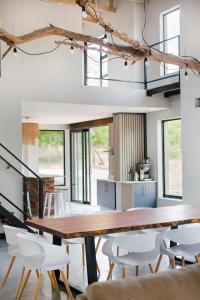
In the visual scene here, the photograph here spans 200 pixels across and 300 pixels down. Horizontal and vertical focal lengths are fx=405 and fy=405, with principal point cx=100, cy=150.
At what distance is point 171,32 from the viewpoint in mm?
9445

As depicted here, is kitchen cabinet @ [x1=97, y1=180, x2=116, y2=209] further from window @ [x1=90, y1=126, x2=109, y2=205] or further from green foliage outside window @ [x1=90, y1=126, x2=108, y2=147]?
green foliage outside window @ [x1=90, y1=126, x2=108, y2=147]

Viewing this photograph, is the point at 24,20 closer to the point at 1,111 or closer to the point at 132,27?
the point at 1,111

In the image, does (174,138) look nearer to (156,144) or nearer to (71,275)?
(156,144)

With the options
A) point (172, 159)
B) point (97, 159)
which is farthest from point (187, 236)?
point (97, 159)

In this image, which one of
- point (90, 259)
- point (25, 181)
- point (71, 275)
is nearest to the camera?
point (90, 259)

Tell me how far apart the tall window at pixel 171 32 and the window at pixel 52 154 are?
454cm

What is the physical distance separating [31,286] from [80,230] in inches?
46.0

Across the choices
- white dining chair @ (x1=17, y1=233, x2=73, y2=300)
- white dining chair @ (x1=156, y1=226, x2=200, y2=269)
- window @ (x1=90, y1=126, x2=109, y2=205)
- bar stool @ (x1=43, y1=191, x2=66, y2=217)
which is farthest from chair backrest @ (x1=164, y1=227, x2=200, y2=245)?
Answer: window @ (x1=90, y1=126, x2=109, y2=205)

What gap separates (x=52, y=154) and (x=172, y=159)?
439cm

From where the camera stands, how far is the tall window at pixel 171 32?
9211 mm

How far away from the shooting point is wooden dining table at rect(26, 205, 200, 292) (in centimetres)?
378

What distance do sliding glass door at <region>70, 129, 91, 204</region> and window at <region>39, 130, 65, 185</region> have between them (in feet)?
1.05

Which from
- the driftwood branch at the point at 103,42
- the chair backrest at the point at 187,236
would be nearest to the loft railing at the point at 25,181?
the driftwood branch at the point at 103,42

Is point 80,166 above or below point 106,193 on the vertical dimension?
above
